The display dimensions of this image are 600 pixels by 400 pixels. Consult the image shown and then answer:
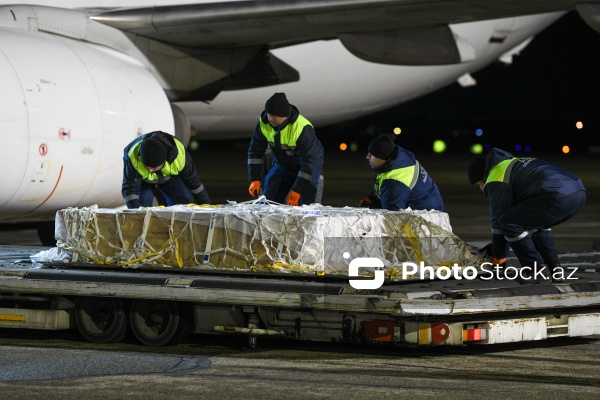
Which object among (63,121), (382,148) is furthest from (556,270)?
(63,121)

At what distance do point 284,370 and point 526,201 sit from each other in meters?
2.35

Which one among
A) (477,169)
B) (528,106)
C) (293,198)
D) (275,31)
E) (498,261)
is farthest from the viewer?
(528,106)

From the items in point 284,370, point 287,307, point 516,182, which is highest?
point 516,182

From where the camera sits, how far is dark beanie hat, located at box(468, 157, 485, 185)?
8805 millimetres

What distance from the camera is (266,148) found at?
440 inches

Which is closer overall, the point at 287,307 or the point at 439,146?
the point at 287,307

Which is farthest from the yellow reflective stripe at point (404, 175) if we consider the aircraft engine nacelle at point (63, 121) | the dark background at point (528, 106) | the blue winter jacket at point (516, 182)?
the dark background at point (528, 106)

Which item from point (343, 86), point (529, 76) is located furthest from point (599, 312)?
point (529, 76)

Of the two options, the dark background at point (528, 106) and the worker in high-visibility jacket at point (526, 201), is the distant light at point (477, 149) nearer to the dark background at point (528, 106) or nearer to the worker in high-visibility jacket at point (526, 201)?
the dark background at point (528, 106)

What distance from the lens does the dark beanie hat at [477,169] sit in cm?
880

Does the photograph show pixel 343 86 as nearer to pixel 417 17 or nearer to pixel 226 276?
pixel 417 17

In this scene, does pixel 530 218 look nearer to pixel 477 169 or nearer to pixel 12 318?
pixel 477 169

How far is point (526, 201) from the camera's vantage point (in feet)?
28.3

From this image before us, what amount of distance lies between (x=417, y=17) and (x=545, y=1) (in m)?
1.44
